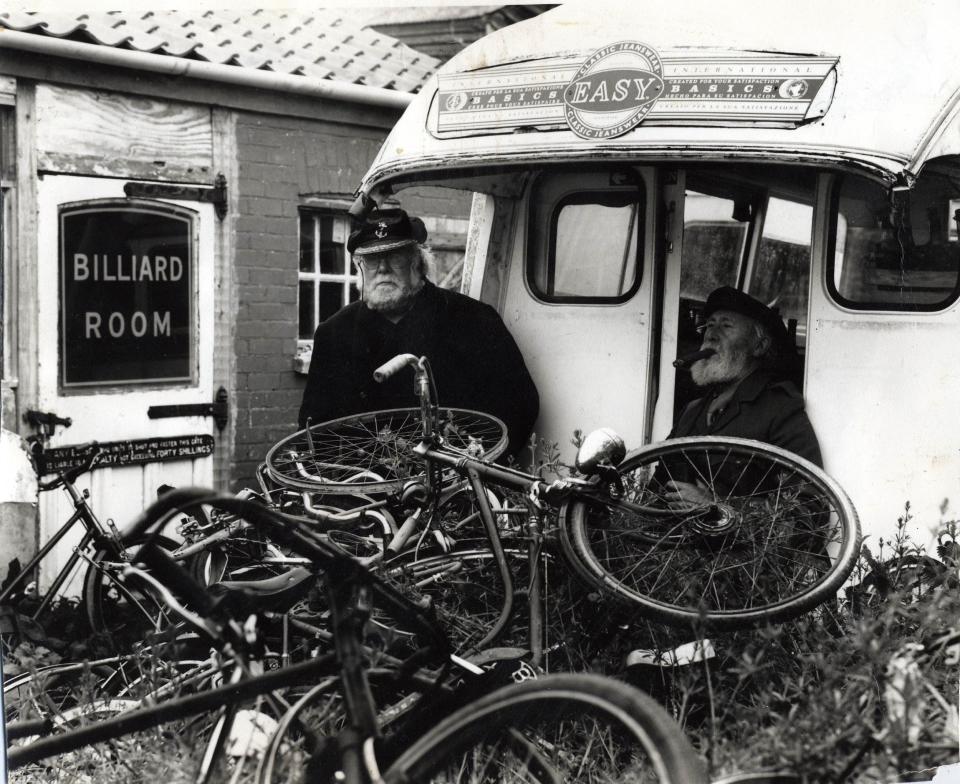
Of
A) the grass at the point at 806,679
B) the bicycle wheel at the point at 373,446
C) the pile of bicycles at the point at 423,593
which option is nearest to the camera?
the pile of bicycles at the point at 423,593

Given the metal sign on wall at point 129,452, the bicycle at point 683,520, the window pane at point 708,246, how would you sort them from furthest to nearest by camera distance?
the window pane at point 708,246, the metal sign on wall at point 129,452, the bicycle at point 683,520

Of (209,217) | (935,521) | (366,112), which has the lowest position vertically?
(935,521)

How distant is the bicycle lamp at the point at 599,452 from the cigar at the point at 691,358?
406mm

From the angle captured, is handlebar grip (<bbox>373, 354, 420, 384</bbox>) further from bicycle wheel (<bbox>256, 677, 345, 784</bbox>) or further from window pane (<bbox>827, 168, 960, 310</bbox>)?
window pane (<bbox>827, 168, 960, 310</bbox>)

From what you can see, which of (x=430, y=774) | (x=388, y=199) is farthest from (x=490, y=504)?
(x=388, y=199)

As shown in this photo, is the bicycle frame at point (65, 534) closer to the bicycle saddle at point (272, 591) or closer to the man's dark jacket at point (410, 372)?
the bicycle saddle at point (272, 591)

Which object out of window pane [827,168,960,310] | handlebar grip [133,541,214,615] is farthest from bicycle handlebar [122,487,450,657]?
window pane [827,168,960,310]

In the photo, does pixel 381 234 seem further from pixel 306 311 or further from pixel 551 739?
pixel 551 739

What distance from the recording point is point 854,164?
2229 millimetres

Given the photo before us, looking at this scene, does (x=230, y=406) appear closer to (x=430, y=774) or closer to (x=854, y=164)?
(x=430, y=774)

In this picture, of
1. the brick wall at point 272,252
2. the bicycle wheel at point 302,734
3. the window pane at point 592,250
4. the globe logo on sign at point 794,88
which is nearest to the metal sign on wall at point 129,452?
the brick wall at point 272,252

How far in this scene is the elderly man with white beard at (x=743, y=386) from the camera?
2400 mm

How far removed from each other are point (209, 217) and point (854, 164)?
1.51 metres

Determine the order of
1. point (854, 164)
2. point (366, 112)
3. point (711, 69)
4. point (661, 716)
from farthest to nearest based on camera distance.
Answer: point (366, 112)
point (711, 69)
point (854, 164)
point (661, 716)
